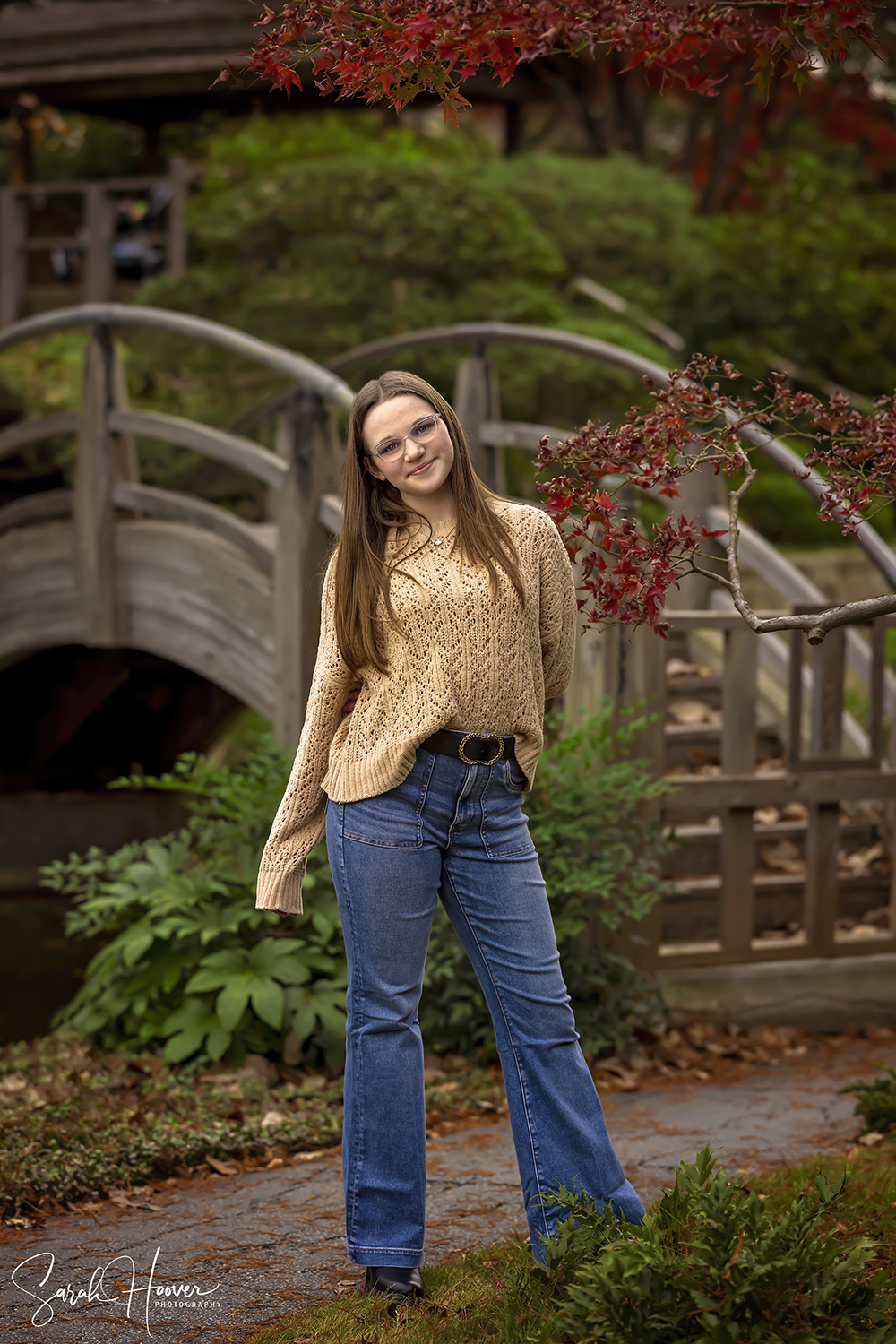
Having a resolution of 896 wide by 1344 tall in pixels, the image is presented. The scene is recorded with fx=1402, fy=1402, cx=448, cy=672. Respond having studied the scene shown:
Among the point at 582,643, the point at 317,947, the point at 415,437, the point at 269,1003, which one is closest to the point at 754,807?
the point at 582,643

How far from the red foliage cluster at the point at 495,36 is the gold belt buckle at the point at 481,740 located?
1.15 m

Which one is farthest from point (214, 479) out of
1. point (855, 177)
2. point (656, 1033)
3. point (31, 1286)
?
point (855, 177)

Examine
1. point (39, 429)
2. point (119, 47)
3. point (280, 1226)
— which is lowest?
point (280, 1226)

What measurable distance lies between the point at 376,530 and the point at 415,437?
21 centimetres

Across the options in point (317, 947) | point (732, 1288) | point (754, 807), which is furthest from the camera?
point (754, 807)

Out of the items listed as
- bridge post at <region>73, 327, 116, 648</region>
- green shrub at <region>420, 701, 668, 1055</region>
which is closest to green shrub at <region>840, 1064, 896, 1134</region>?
green shrub at <region>420, 701, 668, 1055</region>

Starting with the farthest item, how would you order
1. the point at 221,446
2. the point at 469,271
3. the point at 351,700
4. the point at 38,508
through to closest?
the point at 469,271
the point at 38,508
the point at 221,446
the point at 351,700

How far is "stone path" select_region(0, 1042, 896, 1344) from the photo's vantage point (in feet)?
9.59

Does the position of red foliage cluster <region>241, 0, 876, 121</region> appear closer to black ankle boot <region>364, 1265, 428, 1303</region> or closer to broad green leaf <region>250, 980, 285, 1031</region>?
black ankle boot <region>364, 1265, 428, 1303</region>

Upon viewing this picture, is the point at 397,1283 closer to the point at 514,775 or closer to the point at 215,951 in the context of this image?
the point at 514,775

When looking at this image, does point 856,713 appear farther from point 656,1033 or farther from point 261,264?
point 261,264

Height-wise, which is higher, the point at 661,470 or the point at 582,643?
the point at 661,470

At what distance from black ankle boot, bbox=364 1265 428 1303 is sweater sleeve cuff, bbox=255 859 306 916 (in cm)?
74

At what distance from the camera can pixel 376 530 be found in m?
2.83
